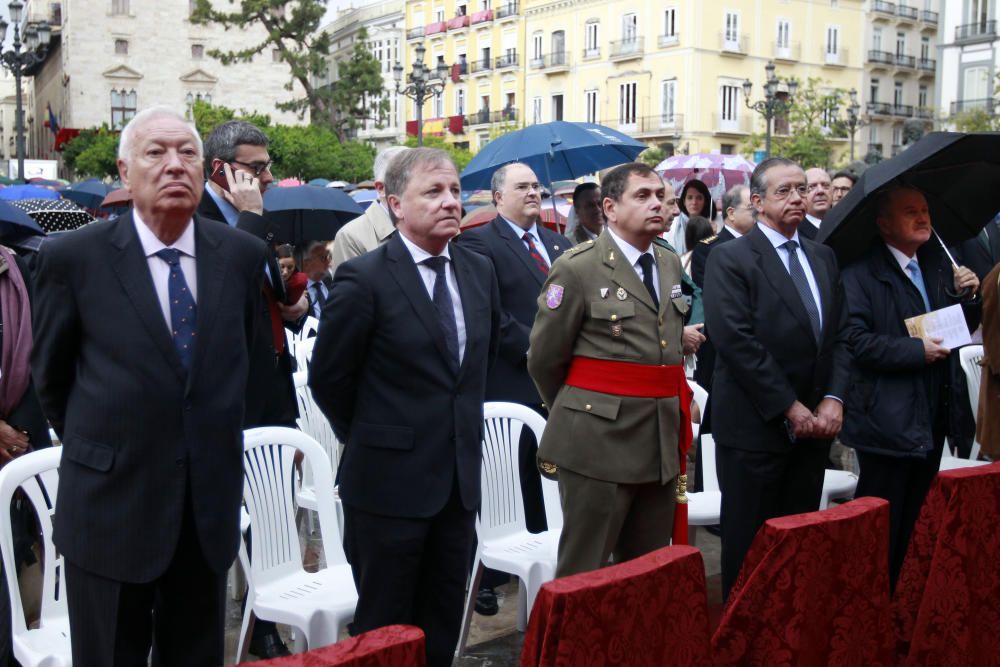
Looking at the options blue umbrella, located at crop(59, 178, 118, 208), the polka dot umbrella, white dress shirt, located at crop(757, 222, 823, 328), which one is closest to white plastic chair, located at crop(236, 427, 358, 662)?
white dress shirt, located at crop(757, 222, 823, 328)

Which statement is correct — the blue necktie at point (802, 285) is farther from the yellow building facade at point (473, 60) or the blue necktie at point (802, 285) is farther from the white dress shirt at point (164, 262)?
the yellow building facade at point (473, 60)

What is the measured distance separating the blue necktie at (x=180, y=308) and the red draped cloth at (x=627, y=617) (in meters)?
1.16

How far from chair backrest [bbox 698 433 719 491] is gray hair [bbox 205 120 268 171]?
103 inches

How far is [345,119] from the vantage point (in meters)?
38.3

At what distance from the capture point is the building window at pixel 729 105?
4816 cm

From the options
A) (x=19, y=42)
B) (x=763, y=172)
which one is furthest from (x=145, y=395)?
(x=19, y=42)

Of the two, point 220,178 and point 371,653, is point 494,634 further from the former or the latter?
point 371,653

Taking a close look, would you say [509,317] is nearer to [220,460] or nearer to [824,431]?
[824,431]

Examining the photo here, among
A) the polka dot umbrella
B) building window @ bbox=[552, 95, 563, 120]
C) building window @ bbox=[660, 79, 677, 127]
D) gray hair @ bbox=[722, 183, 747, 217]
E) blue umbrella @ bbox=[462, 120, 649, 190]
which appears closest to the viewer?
gray hair @ bbox=[722, 183, 747, 217]

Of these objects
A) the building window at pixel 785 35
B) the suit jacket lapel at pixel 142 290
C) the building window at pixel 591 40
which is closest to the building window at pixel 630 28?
the building window at pixel 591 40

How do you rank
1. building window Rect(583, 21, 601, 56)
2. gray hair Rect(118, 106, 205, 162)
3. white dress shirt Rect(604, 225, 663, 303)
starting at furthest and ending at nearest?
building window Rect(583, 21, 601, 56), white dress shirt Rect(604, 225, 663, 303), gray hair Rect(118, 106, 205, 162)

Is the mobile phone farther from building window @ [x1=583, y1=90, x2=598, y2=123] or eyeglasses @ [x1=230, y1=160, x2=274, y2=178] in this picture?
building window @ [x1=583, y1=90, x2=598, y2=123]

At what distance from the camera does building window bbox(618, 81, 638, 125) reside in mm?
49938

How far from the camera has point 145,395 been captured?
2.76 meters
